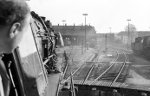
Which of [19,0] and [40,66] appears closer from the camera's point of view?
[19,0]

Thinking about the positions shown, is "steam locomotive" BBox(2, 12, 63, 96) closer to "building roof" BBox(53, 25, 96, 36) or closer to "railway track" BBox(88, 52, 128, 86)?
"railway track" BBox(88, 52, 128, 86)

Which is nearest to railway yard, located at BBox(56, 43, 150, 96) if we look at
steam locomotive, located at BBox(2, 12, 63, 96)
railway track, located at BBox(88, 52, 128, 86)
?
railway track, located at BBox(88, 52, 128, 86)

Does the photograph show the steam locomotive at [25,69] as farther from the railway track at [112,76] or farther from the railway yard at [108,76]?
the railway track at [112,76]

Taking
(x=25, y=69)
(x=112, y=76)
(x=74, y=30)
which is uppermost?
(x=74, y=30)

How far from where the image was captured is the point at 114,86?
10.5 metres

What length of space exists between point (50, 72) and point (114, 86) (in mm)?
5130

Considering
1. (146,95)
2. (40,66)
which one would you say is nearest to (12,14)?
(40,66)

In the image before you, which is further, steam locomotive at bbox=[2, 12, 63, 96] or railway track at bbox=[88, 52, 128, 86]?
railway track at bbox=[88, 52, 128, 86]

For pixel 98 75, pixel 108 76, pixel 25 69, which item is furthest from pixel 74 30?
pixel 25 69

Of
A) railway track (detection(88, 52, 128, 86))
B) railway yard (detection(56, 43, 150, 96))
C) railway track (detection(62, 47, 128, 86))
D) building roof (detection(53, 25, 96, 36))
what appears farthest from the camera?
building roof (detection(53, 25, 96, 36))

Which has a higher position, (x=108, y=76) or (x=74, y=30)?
(x=74, y=30)

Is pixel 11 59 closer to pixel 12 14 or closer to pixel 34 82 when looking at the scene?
pixel 34 82

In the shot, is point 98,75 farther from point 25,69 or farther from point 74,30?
point 74,30

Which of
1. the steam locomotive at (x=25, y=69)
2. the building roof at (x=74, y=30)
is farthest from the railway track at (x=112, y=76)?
the building roof at (x=74, y=30)
